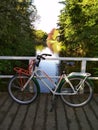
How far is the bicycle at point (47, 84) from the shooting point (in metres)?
5.94

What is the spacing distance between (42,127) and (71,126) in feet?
1.64

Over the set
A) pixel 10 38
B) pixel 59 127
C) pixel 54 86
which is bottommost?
pixel 59 127

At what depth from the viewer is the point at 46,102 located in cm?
639

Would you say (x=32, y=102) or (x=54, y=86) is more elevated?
(x=54, y=86)

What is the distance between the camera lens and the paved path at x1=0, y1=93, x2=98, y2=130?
4.80m

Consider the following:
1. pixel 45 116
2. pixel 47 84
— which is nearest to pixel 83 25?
pixel 47 84

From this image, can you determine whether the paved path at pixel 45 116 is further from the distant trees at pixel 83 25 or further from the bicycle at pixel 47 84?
the distant trees at pixel 83 25

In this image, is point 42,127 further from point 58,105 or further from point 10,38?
point 10,38

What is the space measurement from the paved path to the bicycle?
0.17 m

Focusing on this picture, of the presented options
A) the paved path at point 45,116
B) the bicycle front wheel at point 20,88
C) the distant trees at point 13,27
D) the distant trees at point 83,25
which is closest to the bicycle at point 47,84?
the bicycle front wheel at point 20,88

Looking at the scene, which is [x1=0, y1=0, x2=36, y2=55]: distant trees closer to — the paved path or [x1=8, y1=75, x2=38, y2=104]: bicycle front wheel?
[x1=8, y1=75, x2=38, y2=104]: bicycle front wheel

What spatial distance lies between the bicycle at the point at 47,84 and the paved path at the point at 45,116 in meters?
0.17

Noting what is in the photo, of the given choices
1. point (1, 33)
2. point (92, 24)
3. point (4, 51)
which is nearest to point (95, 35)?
point (92, 24)

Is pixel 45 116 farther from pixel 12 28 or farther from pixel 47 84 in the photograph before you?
pixel 12 28
